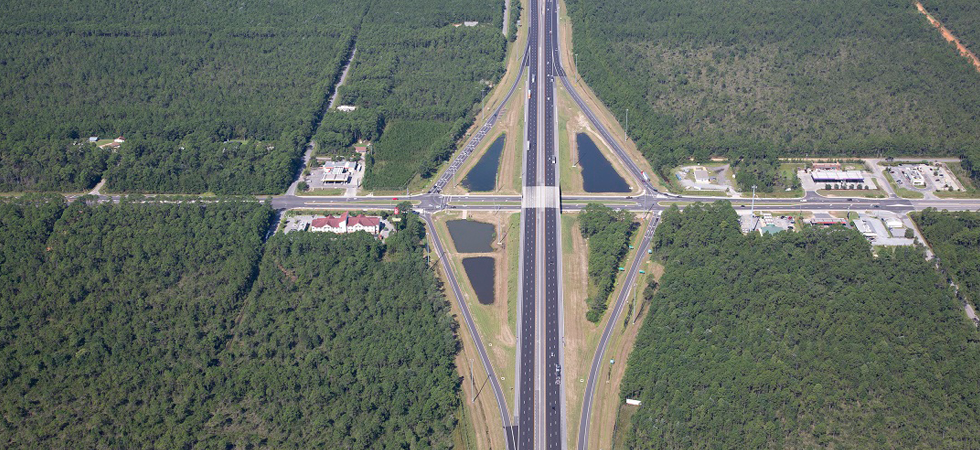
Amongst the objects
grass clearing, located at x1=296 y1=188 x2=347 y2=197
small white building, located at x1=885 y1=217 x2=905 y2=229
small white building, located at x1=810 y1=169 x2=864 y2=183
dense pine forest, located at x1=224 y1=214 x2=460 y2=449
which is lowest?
dense pine forest, located at x1=224 y1=214 x2=460 y2=449

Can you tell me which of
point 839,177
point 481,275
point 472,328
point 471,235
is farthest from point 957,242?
point 472,328

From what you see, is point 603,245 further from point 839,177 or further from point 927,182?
point 927,182

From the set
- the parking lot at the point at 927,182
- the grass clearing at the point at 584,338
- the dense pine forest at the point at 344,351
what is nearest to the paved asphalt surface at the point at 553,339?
the grass clearing at the point at 584,338

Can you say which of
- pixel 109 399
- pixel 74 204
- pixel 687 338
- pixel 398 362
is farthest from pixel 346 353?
pixel 74 204

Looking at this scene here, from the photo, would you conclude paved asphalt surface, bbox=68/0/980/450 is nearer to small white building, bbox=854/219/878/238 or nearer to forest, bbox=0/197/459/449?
small white building, bbox=854/219/878/238

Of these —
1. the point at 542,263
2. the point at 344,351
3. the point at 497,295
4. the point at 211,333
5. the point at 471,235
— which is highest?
the point at 471,235

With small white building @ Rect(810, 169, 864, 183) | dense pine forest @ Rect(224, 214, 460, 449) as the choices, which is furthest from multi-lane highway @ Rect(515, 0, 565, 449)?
small white building @ Rect(810, 169, 864, 183)
